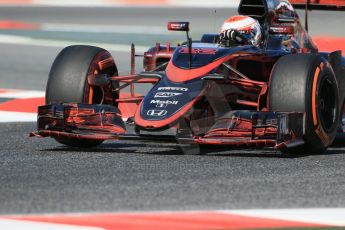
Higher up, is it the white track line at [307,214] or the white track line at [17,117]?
the white track line at [307,214]

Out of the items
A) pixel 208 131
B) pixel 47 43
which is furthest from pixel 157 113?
pixel 47 43

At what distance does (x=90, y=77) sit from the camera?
9766 millimetres

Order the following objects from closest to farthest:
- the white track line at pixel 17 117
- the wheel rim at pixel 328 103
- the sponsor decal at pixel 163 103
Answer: the sponsor decal at pixel 163 103 → the wheel rim at pixel 328 103 → the white track line at pixel 17 117

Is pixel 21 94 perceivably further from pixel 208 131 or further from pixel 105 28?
pixel 105 28

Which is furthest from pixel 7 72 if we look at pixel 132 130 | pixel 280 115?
pixel 280 115

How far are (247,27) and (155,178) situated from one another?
117 inches

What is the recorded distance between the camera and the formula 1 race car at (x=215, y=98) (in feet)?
29.2

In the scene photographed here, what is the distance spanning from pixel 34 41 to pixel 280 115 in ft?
46.9

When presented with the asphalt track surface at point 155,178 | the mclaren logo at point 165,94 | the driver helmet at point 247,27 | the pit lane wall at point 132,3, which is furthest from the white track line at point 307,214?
the pit lane wall at point 132,3

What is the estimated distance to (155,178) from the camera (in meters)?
7.70

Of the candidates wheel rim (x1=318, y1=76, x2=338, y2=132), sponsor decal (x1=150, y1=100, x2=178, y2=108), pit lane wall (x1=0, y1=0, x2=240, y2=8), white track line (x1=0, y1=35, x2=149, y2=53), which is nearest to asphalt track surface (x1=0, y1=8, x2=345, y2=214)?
wheel rim (x1=318, y1=76, x2=338, y2=132)

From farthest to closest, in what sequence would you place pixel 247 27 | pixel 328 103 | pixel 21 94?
pixel 21 94 < pixel 247 27 < pixel 328 103

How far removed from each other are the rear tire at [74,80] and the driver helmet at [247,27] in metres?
1.31

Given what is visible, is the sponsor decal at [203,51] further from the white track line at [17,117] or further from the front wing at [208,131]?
the white track line at [17,117]
